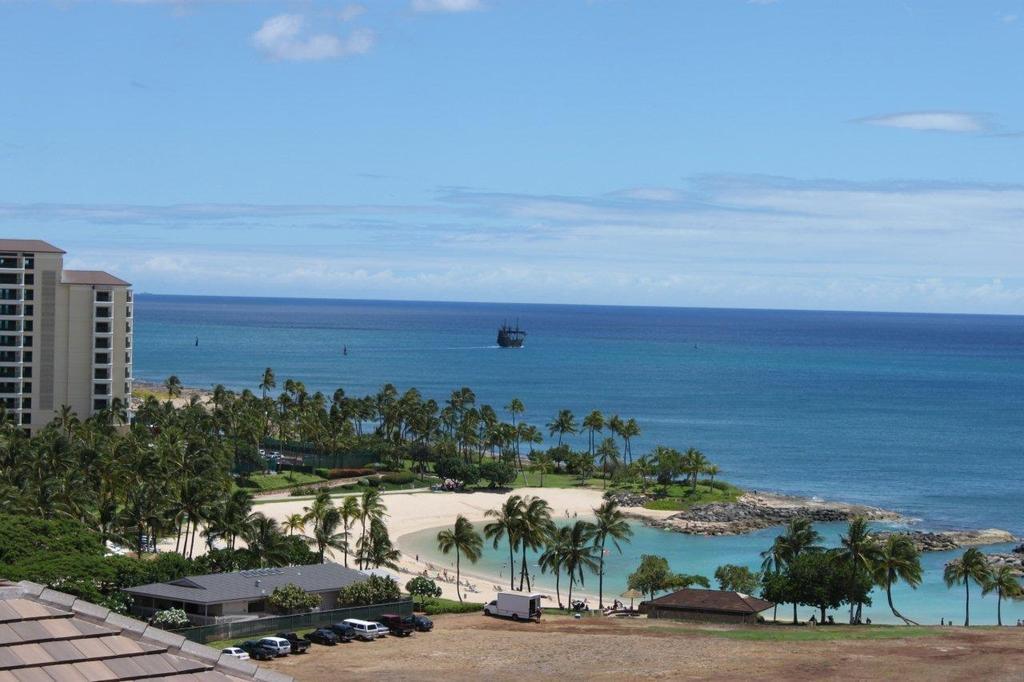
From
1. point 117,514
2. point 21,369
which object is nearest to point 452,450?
point 21,369

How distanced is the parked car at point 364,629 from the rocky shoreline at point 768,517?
51.4m

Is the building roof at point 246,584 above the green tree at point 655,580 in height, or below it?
above

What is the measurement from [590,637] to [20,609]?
162 feet

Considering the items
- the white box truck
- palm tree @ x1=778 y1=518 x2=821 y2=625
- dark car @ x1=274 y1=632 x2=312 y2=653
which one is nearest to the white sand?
the white box truck

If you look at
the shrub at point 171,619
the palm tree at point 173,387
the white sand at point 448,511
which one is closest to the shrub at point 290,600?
the shrub at point 171,619

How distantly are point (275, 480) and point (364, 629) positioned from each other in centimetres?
5938

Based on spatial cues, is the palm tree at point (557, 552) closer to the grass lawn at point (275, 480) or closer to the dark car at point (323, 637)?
the dark car at point (323, 637)

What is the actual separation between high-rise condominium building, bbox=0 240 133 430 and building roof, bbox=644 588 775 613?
79444 mm

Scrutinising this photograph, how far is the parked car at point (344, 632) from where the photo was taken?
6269 centimetres

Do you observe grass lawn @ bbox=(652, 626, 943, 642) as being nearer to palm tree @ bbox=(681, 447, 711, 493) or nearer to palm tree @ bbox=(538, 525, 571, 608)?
palm tree @ bbox=(538, 525, 571, 608)

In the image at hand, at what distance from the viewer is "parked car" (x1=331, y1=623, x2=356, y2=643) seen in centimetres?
6269

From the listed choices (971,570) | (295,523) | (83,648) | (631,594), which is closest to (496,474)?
(295,523)

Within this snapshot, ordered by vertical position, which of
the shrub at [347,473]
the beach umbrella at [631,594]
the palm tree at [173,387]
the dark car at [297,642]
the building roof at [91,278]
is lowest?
the beach umbrella at [631,594]

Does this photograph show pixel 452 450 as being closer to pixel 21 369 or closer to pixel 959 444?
pixel 21 369
